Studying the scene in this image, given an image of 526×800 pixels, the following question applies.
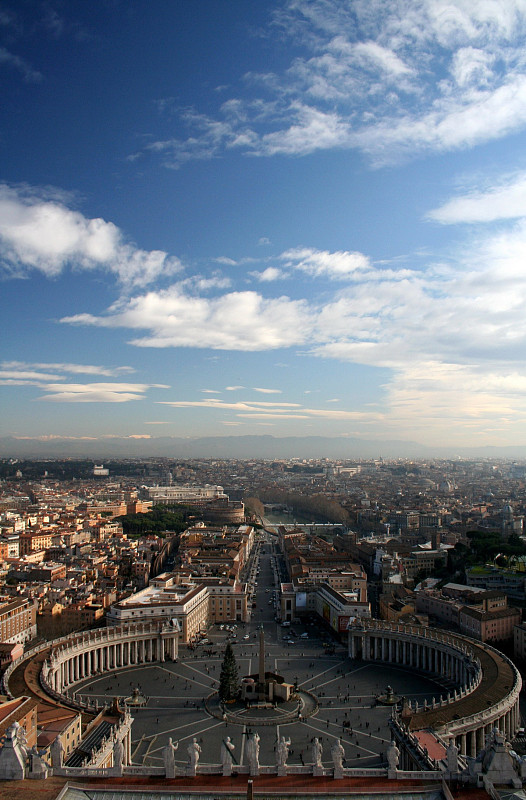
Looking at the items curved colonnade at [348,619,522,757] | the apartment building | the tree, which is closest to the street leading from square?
the tree

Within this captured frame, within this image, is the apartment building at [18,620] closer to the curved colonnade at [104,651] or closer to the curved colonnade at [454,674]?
the curved colonnade at [104,651]

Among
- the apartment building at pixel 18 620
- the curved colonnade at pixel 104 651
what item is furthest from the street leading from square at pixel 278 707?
the apartment building at pixel 18 620

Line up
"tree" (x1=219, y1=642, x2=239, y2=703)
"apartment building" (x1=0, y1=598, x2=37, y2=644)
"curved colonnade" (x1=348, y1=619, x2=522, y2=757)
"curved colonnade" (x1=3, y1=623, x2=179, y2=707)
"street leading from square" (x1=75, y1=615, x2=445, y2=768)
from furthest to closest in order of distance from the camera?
"apartment building" (x1=0, y1=598, x2=37, y2=644) → "curved colonnade" (x1=3, y1=623, x2=179, y2=707) → "tree" (x1=219, y1=642, x2=239, y2=703) → "street leading from square" (x1=75, y1=615, x2=445, y2=768) → "curved colonnade" (x1=348, y1=619, x2=522, y2=757)

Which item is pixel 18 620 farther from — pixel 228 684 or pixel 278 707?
pixel 278 707

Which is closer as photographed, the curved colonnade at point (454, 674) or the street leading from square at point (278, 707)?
the curved colonnade at point (454, 674)

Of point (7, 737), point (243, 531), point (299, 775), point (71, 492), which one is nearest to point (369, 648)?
point (299, 775)

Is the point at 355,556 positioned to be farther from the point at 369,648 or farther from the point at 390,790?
the point at 390,790

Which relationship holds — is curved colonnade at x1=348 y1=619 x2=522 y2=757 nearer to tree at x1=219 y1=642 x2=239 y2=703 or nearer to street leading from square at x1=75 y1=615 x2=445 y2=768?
street leading from square at x1=75 y1=615 x2=445 y2=768

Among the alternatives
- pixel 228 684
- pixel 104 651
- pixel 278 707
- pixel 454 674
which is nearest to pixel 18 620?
pixel 104 651
